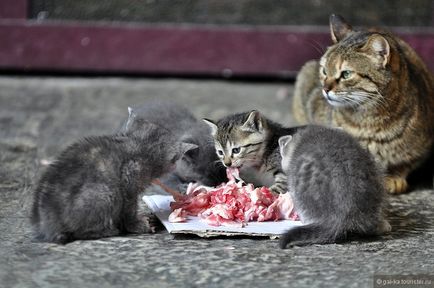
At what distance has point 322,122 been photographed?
218 inches

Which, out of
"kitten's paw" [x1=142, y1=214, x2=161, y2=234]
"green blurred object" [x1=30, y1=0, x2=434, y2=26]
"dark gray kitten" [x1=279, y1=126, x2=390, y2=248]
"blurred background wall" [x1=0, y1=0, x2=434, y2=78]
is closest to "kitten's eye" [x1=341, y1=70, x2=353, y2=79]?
"dark gray kitten" [x1=279, y1=126, x2=390, y2=248]

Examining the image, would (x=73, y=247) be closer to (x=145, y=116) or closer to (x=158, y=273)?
(x=158, y=273)

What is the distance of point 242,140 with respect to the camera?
467 centimetres

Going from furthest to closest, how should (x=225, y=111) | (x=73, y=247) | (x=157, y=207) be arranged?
(x=225, y=111)
(x=157, y=207)
(x=73, y=247)

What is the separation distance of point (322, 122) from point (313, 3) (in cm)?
241

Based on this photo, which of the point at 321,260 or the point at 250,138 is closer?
the point at 321,260

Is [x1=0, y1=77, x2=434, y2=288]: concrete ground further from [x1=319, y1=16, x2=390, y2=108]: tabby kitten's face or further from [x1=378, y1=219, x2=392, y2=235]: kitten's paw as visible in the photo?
[x1=319, y1=16, x2=390, y2=108]: tabby kitten's face

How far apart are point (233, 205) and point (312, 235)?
56 cm

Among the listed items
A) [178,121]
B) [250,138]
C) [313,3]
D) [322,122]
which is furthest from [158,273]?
[313,3]

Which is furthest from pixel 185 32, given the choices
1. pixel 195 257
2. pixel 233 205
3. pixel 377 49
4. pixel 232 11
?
pixel 195 257

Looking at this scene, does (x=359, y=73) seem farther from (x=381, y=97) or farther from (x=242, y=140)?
(x=242, y=140)

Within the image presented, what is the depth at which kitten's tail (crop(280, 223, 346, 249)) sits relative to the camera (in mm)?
3818

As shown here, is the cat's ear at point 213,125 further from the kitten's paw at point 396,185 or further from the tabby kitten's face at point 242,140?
the kitten's paw at point 396,185

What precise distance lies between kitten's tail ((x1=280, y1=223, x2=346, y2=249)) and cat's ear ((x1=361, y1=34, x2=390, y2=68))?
144 cm
